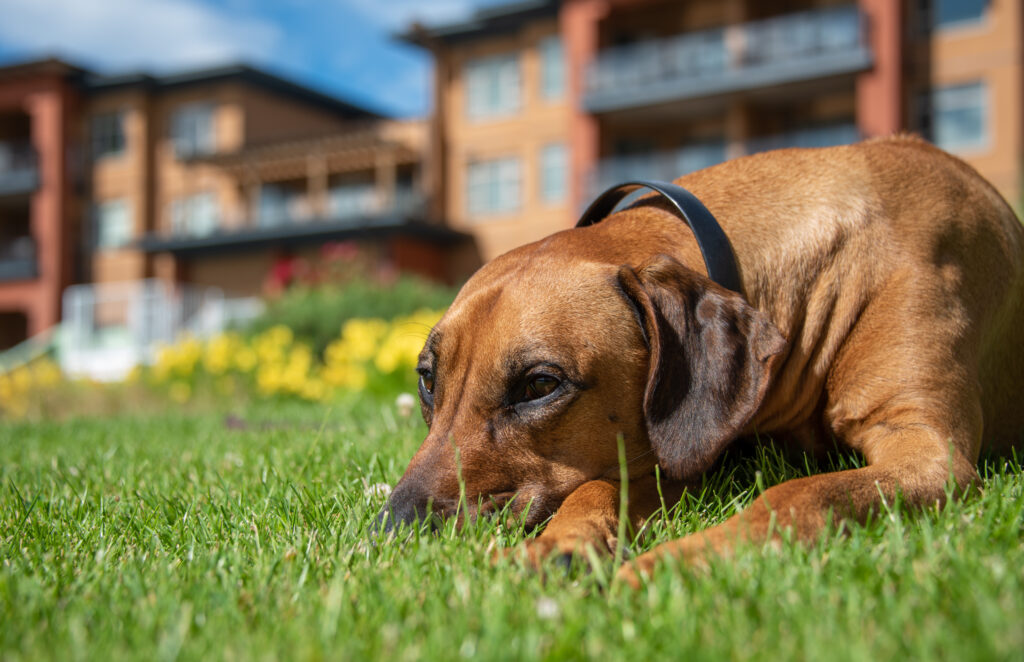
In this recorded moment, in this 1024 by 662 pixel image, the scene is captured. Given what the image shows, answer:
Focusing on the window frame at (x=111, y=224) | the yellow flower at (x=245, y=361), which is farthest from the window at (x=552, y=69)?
the yellow flower at (x=245, y=361)

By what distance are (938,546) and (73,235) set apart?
36.6 metres

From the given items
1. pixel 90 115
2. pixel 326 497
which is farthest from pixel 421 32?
pixel 326 497

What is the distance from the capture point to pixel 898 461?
2.25 m

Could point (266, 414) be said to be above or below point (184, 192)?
below

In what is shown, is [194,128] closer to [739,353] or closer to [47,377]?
[47,377]

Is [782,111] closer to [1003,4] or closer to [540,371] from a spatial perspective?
[1003,4]

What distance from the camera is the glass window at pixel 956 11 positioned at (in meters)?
20.8

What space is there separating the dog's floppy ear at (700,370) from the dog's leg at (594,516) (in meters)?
0.13

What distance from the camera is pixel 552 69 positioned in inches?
1040

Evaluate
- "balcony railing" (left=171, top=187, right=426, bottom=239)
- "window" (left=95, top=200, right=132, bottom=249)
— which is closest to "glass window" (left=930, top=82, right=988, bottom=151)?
"balcony railing" (left=171, top=187, right=426, bottom=239)

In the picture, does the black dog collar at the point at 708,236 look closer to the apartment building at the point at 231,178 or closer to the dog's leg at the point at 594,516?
the dog's leg at the point at 594,516

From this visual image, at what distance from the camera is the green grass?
4.45ft

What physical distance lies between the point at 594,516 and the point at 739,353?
23.3 inches

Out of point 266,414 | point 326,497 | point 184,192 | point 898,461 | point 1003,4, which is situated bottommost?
point 266,414
